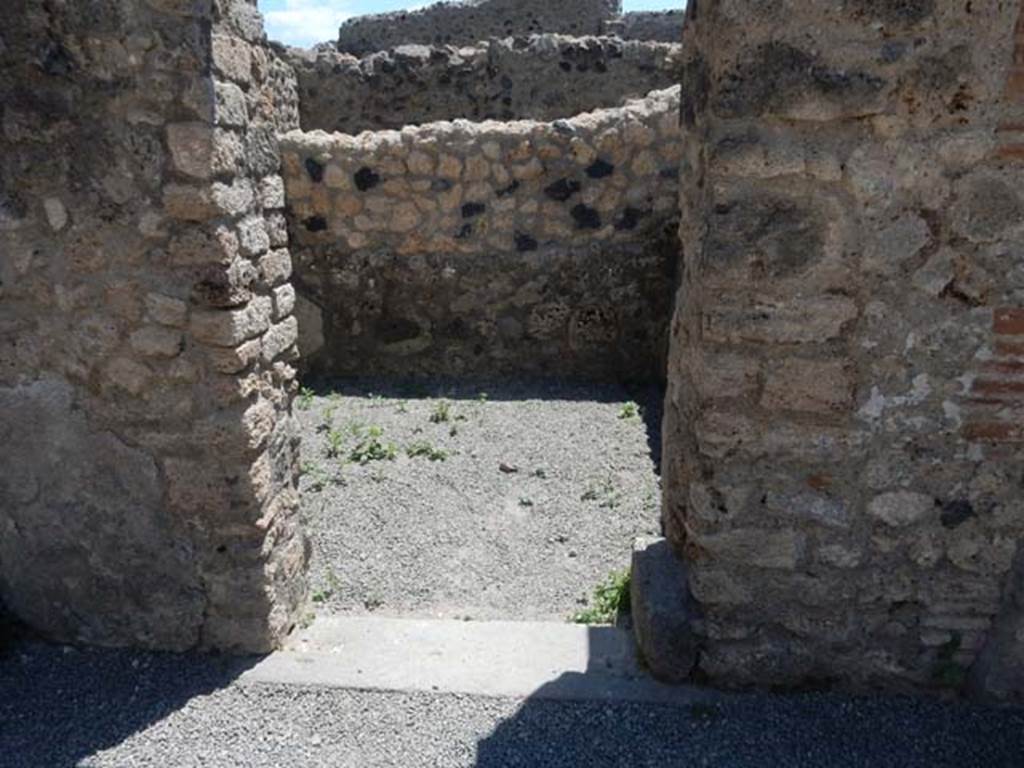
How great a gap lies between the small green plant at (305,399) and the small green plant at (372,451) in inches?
28.5

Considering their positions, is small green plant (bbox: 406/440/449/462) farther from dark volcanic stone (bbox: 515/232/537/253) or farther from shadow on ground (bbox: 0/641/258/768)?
shadow on ground (bbox: 0/641/258/768)

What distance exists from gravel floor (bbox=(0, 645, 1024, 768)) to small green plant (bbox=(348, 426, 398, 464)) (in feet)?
6.58

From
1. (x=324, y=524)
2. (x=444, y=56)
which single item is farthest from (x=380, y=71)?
(x=324, y=524)

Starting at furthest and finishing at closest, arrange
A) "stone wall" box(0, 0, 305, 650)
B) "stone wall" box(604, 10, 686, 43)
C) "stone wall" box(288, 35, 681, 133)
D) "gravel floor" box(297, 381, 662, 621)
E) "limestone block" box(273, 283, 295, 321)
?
"stone wall" box(604, 10, 686, 43) → "stone wall" box(288, 35, 681, 133) → "gravel floor" box(297, 381, 662, 621) → "limestone block" box(273, 283, 295, 321) → "stone wall" box(0, 0, 305, 650)

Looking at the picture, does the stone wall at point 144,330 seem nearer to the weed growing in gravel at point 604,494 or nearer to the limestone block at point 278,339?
the limestone block at point 278,339

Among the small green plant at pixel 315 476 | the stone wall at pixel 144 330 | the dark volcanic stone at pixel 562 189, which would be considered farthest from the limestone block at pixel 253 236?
the dark volcanic stone at pixel 562 189

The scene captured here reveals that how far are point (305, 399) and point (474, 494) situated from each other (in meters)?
1.80

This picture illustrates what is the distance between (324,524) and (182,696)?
4.49 feet

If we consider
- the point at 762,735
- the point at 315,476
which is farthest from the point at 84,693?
the point at 762,735

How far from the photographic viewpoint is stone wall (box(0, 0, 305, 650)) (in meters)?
2.04

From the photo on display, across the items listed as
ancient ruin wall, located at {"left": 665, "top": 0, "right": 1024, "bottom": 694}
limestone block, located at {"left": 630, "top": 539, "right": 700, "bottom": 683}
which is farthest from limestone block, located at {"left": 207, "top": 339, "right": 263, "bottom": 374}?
limestone block, located at {"left": 630, "top": 539, "right": 700, "bottom": 683}

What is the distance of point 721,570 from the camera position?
7.52 feet

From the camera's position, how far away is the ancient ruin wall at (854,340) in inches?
72.8

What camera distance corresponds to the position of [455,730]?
229 centimetres
